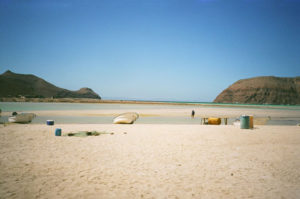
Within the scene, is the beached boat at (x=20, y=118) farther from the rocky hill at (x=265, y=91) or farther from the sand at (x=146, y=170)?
the rocky hill at (x=265, y=91)

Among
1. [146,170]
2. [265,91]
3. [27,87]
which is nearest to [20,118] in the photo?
[146,170]

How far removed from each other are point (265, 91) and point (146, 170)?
18529cm

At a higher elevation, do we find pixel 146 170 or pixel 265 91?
pixel 265 91

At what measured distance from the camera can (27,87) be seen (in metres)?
120

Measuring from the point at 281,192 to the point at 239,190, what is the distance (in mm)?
900

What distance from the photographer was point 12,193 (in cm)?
365

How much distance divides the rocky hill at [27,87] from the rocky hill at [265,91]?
151m

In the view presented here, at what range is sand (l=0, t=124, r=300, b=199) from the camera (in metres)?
3.84

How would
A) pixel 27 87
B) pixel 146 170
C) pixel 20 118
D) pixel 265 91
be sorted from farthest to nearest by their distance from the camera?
pixel 265 91, pixel 27 87, pixel 20 118, pixel 146 170

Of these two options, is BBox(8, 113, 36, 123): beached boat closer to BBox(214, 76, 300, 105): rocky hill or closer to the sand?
the sand

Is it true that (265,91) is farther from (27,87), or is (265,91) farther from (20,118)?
(27,87)

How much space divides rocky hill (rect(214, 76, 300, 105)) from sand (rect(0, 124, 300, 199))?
174621 mm

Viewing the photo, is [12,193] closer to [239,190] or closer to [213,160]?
[239,190]

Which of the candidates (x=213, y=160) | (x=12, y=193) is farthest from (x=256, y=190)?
(x=12, y=193)
